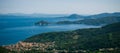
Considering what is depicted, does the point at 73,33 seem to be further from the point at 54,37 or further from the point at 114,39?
the point at 114,39

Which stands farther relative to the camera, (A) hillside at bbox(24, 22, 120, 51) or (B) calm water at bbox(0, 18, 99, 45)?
(B) calm water at bbox(0, 18, 99, 45)

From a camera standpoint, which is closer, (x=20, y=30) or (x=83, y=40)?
(x=83, y=40)

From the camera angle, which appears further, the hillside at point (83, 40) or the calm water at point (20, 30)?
the calm water at point (20, 30)

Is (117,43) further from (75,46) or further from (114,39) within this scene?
(75,46)

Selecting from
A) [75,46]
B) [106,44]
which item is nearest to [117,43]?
[106,44]

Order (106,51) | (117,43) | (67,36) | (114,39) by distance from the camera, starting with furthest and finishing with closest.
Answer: (67,36)
(114,39)
(117,43)
(106,51)

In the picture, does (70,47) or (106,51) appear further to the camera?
(70,47)

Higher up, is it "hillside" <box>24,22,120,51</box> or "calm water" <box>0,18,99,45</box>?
"hillside" <box>24,22,120,51</box>

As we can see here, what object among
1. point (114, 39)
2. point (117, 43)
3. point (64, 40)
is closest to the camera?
point (117, 43)

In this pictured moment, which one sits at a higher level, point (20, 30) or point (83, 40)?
point (83, 40)

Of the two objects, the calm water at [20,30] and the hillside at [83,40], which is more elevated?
the hillside at [83,40]
